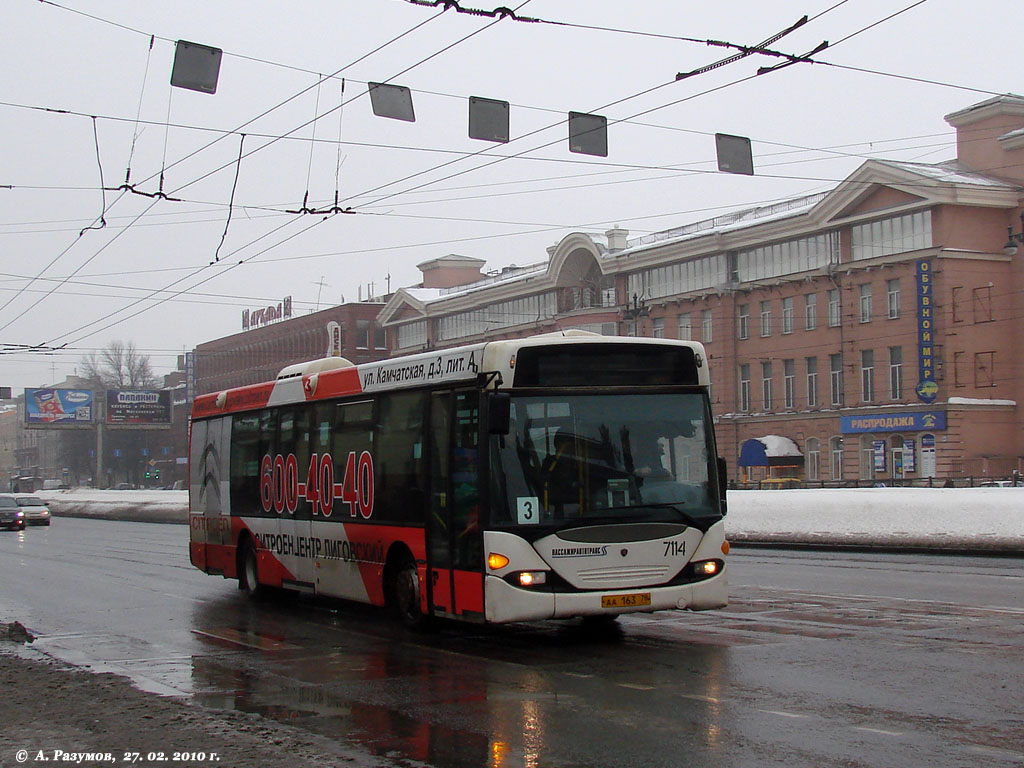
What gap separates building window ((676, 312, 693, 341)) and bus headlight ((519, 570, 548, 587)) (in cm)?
5948

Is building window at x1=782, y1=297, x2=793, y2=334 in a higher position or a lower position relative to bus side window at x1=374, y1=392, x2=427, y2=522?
Result: higher

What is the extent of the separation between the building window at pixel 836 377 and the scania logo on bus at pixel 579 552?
5238 cm

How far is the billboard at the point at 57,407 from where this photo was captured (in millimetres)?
95562

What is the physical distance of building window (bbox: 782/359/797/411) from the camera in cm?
6438

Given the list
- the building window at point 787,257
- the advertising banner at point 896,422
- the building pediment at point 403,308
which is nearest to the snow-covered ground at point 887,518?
the advertising banner at point 896,422

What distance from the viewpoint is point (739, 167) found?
19.5 metres

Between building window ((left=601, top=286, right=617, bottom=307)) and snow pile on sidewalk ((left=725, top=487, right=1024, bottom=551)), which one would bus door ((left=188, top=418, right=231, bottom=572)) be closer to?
snow pile on sidewalk ((left=725, top=487, right=1024, bottom=551))

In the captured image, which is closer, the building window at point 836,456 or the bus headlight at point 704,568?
the bus headlight at point 704,568

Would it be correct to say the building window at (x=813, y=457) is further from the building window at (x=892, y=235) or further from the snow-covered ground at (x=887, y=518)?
the snow-covered ground at (x=887, y=518)

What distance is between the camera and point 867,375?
5978cm

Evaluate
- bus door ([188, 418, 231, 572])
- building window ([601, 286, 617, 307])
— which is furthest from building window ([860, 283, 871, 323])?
bus door ([188, 418, 231, 572])

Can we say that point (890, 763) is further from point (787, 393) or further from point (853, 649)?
point (787, 393)

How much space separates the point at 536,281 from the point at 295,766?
230 feet

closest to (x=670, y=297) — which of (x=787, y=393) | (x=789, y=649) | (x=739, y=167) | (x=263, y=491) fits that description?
(x=787, y=393)
